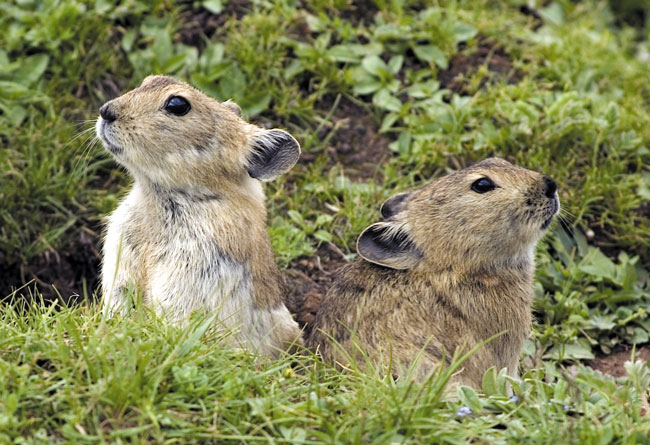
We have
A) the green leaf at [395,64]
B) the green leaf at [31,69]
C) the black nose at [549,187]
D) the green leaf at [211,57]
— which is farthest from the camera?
the green leaf at [395,64]

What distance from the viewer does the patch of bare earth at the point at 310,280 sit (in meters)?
7.95

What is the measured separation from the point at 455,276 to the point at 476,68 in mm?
3726

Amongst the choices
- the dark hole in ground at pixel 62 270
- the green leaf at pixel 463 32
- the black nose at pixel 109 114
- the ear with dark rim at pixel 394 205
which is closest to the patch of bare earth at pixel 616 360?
the ear with dark rim at pixel 394 205

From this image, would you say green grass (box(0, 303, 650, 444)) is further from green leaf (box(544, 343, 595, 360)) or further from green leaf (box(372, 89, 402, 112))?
green leaf (box(372, 89, 402, 112))

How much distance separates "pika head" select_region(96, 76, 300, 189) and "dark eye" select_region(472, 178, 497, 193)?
1.36 meters

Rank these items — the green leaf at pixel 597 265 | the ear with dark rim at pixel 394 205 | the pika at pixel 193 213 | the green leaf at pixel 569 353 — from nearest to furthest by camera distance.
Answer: the pika at pixel 193 213 < the ear with dark rim at pixel 394 205 < the green leaf at pixel 569 353 < the green leaf at pixel 597 265

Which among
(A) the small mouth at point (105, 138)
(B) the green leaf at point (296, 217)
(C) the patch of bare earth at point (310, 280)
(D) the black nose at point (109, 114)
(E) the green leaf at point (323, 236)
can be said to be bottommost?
Answer: (C) the patch of bare earth at point (310, 280)

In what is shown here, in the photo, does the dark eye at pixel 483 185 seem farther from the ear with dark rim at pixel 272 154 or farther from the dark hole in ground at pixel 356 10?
the dark hole in ground at pixel 356 10

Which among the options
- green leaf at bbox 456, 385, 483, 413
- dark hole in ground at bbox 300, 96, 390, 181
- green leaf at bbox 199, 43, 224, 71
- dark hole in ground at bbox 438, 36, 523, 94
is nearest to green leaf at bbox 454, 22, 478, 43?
dark hole in ground at bbox 438, 36, 523, 94

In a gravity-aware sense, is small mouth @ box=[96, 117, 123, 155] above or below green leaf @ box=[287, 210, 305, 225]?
above

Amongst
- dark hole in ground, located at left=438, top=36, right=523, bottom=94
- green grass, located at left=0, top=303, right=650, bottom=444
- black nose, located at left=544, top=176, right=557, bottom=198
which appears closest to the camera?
green grass, located at left=0, top=303, right=650, bottom=444

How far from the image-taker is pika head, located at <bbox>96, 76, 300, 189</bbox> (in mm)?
6652

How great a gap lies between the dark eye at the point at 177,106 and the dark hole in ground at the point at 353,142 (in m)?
2.48

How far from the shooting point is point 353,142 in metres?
9.38
